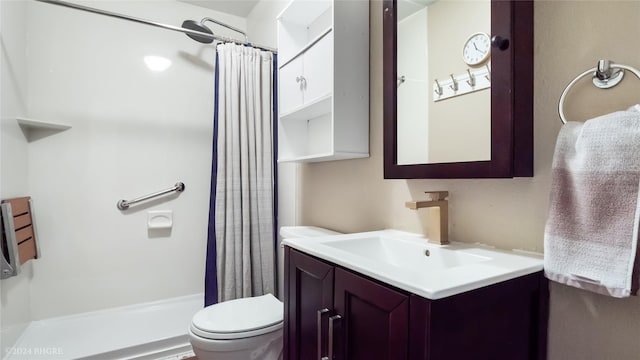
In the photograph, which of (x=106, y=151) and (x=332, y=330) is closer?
(x=332, y=330)

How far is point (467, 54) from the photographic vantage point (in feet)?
3.16

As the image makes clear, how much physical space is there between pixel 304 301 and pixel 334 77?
864mm

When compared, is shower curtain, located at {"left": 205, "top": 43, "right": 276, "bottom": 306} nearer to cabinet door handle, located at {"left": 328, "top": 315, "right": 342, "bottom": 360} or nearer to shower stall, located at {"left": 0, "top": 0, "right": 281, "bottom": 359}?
shower stall, located at {"left": 0, "top": 0, "right": 281, "bottom": 359}

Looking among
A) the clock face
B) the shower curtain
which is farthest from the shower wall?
the clock face

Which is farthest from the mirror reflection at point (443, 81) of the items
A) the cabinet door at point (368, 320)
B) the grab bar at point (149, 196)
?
the grab bar at point (149, 196)

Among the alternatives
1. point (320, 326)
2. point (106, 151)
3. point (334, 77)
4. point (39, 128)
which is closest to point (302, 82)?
point (334, 77)

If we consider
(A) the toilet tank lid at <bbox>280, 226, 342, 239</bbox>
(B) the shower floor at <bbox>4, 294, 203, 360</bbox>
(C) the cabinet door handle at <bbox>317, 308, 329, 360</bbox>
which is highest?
(A) the toilet tank lid at <bbox>280, 226, 342, 239</bbox>

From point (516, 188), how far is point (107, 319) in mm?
2571

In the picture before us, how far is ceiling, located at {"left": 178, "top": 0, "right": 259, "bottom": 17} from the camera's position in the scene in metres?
2.50

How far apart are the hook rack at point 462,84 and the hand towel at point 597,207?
260mm

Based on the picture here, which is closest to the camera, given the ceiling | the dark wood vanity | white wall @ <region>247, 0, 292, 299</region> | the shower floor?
the dark wood vanity

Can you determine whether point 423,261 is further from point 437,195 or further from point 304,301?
point 304,301

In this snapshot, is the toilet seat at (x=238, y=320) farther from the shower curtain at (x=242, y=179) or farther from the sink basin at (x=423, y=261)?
the sink basin at (x=423, y=261)

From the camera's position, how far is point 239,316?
4.69 ft
